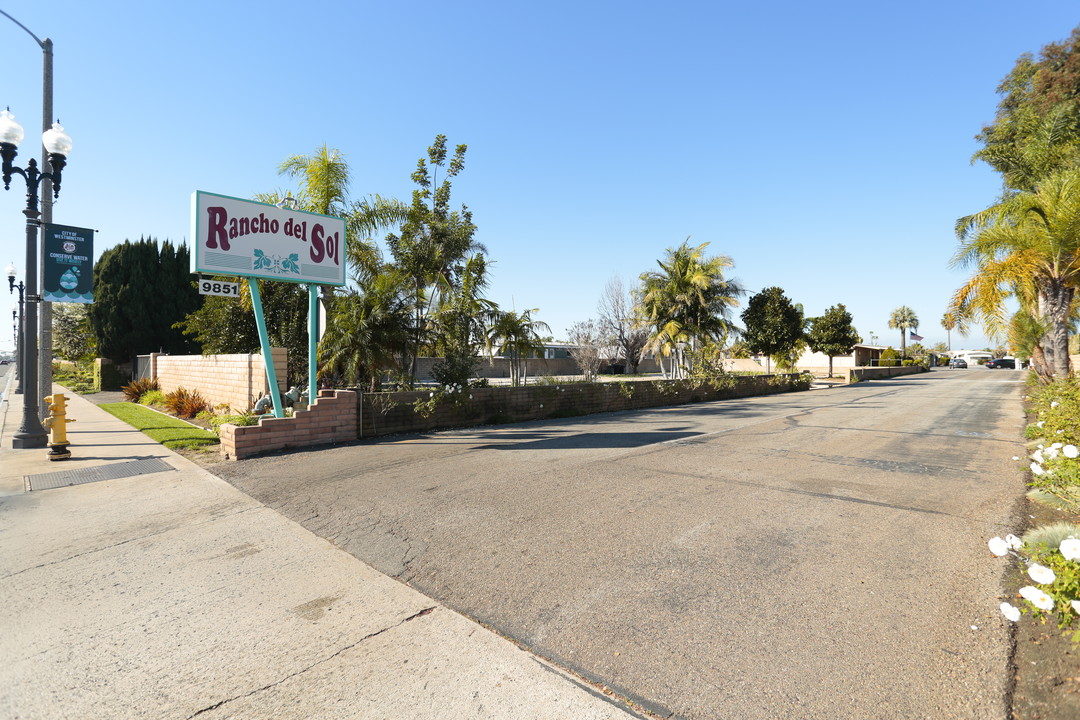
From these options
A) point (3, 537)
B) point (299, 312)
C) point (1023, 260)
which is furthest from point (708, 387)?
point (3, 537)

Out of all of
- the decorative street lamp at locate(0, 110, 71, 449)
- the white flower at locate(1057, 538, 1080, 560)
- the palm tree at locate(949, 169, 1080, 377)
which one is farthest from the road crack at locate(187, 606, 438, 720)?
the palm tree at locate(949, 169, 1080, 377)

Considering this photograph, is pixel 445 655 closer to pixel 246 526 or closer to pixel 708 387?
pixel 246 526

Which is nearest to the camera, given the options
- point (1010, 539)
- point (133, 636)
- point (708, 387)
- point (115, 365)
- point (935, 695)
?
point (935, 695)

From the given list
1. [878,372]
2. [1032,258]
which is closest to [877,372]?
[878,372]

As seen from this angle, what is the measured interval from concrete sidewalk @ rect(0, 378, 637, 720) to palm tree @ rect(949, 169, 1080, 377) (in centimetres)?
1584

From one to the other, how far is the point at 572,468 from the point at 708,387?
15.7 metres

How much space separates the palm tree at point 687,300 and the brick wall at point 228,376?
16.0 metres

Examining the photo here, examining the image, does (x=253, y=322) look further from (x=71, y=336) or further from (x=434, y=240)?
(x=71, y=336)

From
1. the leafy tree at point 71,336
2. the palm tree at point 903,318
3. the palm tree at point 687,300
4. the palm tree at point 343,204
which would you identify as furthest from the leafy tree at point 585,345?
the palm tree at point 903,318

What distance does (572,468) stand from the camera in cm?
748

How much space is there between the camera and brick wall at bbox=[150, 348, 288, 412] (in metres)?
11.2

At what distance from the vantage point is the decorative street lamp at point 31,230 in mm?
9281

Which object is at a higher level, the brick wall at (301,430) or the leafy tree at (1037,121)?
the leafy tree at (1037,121)

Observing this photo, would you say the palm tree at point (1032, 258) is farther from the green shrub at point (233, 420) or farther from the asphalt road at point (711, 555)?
the green shrub at point (233, 420)
